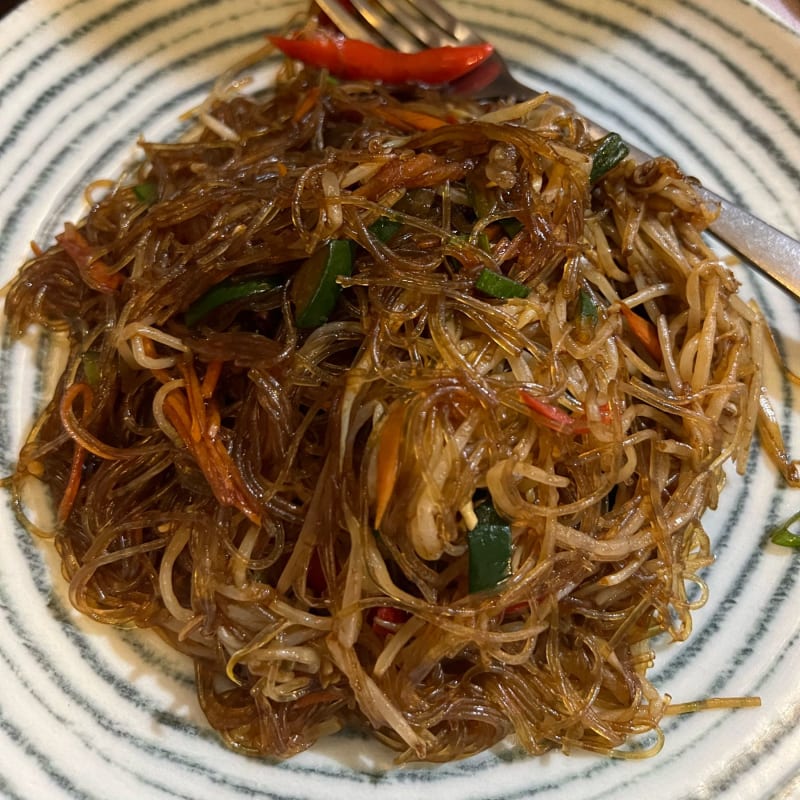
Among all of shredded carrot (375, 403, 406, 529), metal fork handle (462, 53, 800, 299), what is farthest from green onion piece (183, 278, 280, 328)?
metal fork handle (462, 53, 800, 299)

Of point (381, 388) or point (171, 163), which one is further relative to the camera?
point (171, 163)

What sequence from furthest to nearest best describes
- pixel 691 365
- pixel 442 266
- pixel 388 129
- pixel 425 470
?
pixel 388 129
pixel 691 365
pixel 442 266
pixel 425 470

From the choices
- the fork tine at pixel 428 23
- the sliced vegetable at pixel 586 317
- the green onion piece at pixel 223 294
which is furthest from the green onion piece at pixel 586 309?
the fork tine at pixel 428 23

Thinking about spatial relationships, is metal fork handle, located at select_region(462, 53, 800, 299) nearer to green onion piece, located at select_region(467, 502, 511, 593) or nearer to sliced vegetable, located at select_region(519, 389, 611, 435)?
sliced vegetable, located at select_region(519, 389, 611, 435)

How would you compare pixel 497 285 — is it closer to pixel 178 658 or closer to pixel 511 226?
pixel 511 226

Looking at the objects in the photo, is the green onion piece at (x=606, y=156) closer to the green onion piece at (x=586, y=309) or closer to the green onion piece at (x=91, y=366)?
the green onion piece at (x=586, y=309)

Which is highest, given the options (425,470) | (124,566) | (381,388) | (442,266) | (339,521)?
(442,266)

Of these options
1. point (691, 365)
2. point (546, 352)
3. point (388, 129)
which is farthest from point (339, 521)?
point (388, 129)

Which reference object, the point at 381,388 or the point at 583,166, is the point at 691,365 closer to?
the point at 583,166

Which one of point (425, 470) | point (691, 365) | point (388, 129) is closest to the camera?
point (425, 470)
